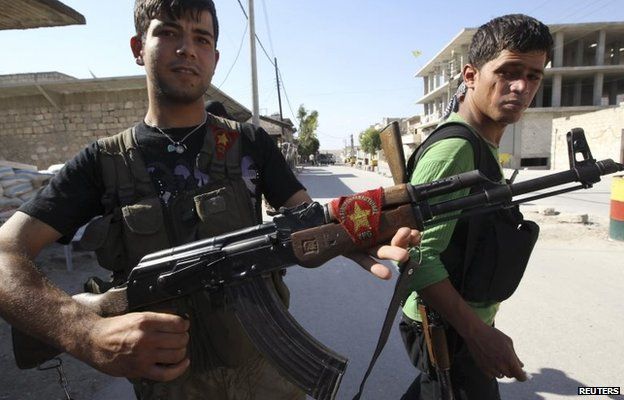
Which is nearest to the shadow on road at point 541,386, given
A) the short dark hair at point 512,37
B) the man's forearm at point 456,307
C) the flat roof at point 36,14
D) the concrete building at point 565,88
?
the man's forearm at point 456,307

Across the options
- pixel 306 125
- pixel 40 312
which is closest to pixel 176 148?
pixel 40 312

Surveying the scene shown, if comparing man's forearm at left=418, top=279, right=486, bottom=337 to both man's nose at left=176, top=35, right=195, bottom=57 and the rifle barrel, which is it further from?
man's nose at left=176, top=35, right=195, bottom=57

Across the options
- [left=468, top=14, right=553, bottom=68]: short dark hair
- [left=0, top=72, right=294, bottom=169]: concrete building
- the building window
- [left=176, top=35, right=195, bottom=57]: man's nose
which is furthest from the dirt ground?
the building window

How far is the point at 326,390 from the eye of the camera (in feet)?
4.68

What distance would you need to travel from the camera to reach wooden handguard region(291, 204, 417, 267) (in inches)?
51.3

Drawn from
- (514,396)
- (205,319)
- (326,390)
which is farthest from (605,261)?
(205,319)

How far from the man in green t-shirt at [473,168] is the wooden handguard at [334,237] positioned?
0.63ft

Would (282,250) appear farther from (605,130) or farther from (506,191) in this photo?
(605,130)

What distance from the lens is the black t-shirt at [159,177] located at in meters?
1.35

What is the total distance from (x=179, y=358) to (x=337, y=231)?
0.64m

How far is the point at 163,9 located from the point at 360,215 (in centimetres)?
103

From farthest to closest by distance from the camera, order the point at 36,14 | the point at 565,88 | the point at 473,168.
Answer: the point at 565,88, the point at 36,14, the point at 473,168

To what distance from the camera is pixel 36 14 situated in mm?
4219

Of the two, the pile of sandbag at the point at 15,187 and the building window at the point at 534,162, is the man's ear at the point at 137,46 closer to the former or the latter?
the pile of sandbag at the point at 15,187
